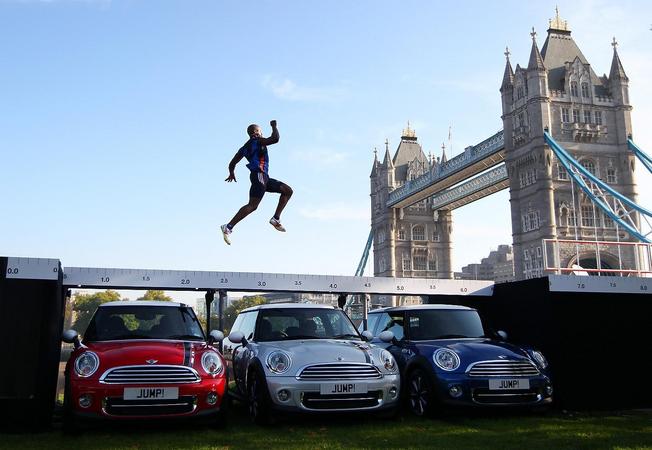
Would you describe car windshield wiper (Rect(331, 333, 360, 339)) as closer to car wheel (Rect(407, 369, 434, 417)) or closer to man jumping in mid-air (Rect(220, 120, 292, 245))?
car wheel (Rect(407, 369, 434, 417))

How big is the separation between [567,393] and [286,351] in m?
5.05

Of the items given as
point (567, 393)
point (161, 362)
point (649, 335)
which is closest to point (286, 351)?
point (161, 362)

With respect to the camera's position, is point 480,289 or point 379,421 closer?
point 379,421

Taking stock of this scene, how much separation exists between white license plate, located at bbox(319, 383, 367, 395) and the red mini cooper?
121 cm

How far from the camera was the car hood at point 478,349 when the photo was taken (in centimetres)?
924

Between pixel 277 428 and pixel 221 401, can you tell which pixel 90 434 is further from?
pixel 277 428

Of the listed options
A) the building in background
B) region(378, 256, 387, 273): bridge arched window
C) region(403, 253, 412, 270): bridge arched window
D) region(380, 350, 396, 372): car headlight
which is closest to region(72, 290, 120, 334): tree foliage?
region(378, 256, 387, 273): bridge arched window

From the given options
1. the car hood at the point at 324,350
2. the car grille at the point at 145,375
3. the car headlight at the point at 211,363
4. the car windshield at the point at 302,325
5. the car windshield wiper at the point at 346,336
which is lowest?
the car grille at the point at 145,375

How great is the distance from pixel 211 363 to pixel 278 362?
32.8 inches

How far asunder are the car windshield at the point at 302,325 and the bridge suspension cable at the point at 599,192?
146 feet

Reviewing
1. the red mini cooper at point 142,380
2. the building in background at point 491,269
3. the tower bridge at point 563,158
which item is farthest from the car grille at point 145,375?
the building in background at point 491,269

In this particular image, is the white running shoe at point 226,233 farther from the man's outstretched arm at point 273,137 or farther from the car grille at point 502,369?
the car grille at point 502,369

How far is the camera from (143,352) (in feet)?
25.3

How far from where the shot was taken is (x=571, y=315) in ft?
35.7
